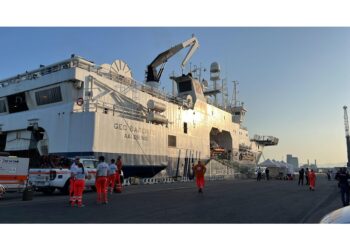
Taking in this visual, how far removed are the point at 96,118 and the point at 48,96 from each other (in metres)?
5.11

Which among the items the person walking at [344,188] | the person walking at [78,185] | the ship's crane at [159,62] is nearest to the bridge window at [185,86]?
the ship's crane at [159,62]

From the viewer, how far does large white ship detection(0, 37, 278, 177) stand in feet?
69.7

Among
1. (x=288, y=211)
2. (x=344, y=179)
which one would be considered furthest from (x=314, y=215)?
→ (x=344, y=179)

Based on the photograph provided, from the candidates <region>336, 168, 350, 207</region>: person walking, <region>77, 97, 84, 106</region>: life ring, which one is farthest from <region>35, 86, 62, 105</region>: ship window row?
<region>336, 168, 350, 207</region>: person walking

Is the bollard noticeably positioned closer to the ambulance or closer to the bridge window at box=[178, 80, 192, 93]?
the ambulance

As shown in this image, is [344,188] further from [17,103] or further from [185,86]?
[185,86]

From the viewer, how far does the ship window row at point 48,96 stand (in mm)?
23094

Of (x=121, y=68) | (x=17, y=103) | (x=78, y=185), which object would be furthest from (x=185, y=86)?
(x=78, y=185)

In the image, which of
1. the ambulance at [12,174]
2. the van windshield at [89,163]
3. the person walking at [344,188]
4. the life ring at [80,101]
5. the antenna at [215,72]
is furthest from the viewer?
the antenna at [215,72]

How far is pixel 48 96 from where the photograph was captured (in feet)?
77.4

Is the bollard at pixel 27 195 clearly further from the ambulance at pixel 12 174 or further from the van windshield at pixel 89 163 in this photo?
the van windshield at pixel 89 163

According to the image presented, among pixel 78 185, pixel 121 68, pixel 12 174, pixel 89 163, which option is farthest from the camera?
pixel 121 68

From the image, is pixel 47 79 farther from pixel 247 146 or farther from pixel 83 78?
pixel 247 146

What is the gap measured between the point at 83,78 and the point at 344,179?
676 inches
